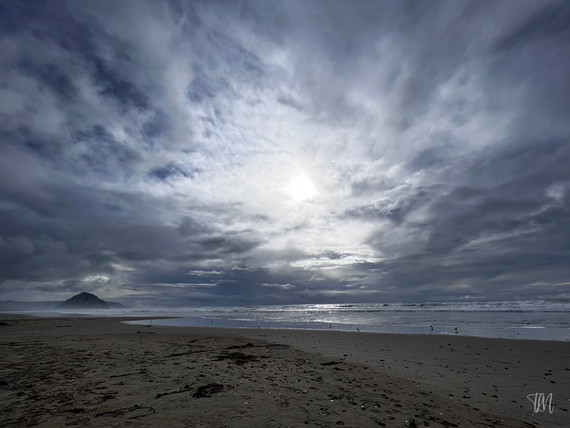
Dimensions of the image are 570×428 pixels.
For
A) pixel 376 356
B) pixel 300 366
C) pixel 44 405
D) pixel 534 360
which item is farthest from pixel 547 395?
pixel 44 405

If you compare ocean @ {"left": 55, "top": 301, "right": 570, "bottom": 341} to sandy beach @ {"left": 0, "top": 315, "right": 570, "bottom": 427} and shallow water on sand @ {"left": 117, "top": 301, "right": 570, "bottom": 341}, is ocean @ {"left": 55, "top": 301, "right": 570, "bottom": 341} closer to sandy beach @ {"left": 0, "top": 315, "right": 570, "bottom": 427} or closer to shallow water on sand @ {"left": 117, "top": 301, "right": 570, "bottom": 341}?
shallow water on sand @ {"left": 117, "top": 301, "right": 570, "bottom": 341}

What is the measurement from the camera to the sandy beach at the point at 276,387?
6.64 m

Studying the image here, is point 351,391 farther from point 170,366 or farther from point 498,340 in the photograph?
point 498,340

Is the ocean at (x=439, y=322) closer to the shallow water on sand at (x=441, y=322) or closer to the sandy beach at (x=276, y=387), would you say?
the shallow water on sand at (x=441, y=322)

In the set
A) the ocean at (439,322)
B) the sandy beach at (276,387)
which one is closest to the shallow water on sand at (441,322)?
the ocean at (439,322)

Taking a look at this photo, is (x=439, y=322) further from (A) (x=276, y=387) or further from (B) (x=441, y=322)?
(A) (x=276, y=387)

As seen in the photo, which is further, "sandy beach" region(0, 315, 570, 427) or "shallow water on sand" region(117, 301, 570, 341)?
"shallow water on sand" region(117, 301, 570, 341)

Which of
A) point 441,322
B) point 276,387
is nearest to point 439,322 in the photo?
point 441,322

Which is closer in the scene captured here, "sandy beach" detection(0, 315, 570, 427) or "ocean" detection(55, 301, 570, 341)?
"sandy beach" detection(0, 315, 570, 427)

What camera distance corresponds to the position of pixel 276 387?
8.98 metres

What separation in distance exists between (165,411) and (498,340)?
2260 centimetres

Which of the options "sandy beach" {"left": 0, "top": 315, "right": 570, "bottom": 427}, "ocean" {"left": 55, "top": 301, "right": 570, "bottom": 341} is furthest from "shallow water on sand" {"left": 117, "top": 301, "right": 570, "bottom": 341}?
"sandy beach" {"left": 0, "top": 315, "right": 570, "bottom": 427}

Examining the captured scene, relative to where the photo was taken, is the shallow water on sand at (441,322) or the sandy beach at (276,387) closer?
the sandy beach at (276,387)

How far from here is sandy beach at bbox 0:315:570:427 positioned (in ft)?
21.8
